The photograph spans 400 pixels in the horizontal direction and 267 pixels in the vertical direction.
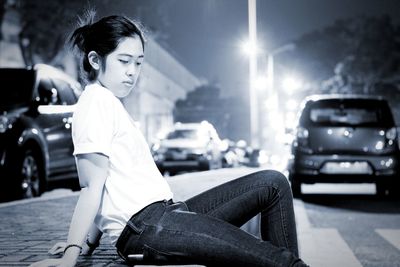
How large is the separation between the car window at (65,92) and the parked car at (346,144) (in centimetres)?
380

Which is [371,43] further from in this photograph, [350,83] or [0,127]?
[0,127]

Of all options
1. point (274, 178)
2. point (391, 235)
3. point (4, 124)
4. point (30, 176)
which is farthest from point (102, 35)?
point (30, 176)

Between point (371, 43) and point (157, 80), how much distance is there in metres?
18.4

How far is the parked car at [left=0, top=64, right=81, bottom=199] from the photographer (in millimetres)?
8922

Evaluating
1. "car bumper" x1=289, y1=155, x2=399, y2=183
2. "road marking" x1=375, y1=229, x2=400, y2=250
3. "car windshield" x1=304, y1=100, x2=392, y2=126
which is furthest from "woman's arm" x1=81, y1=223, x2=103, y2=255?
"car windshield" x1=304, y1=100, x2=392, y2=126

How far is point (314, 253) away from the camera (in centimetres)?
594

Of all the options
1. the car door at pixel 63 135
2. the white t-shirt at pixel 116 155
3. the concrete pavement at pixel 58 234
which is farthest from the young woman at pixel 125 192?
the car door at pixel 63 135

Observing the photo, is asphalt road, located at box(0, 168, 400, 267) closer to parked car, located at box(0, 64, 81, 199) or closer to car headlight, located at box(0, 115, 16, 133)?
parked car, located at box(0, 64, 81, 199)

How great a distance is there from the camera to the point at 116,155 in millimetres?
2928

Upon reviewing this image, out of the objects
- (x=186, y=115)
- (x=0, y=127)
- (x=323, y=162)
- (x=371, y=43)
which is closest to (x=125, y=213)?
(x=0, y=127)

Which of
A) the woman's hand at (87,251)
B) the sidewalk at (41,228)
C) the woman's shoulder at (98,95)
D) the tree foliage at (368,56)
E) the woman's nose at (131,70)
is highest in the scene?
the tree foliage at (368,56)

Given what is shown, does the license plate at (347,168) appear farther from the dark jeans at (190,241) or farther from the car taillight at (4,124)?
the dark jeans at (190,241)

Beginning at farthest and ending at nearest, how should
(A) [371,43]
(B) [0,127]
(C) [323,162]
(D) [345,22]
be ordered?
(D) [345,22] < (A) [371,43] < (C) [323,162] < (B) [0,127]

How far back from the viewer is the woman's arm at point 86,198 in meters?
2.77
